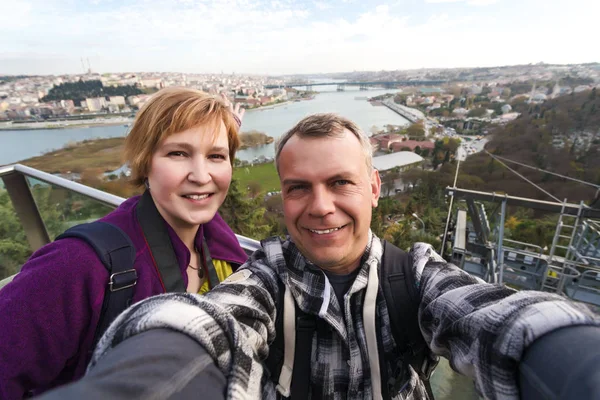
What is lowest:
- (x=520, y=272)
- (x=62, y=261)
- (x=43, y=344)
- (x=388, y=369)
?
(x=520, y=272)

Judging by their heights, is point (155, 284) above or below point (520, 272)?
above

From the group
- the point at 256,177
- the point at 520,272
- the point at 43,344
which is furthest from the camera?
the point at 256,177

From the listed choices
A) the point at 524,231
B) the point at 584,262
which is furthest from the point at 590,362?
the point at 524,231

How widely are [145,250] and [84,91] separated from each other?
1775cm

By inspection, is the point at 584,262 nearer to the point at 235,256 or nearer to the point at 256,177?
the point at 235,256

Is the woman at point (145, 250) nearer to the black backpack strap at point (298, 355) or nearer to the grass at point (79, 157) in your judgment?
the black backpack strap at point (298, 355)

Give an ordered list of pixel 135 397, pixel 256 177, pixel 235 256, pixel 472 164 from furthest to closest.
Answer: pixel 256 177 → pixel 472 164 → pixel 235 256 → pixel 135 397

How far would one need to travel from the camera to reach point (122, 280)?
0.92 meters

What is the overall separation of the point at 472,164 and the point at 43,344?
33.5m

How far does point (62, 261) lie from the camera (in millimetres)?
848

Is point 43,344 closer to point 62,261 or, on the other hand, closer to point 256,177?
point 62,261

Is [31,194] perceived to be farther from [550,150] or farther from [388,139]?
[388,139]

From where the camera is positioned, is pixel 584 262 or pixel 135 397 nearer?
pixel 135 397

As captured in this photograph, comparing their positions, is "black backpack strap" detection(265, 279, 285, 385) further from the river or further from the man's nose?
the river
